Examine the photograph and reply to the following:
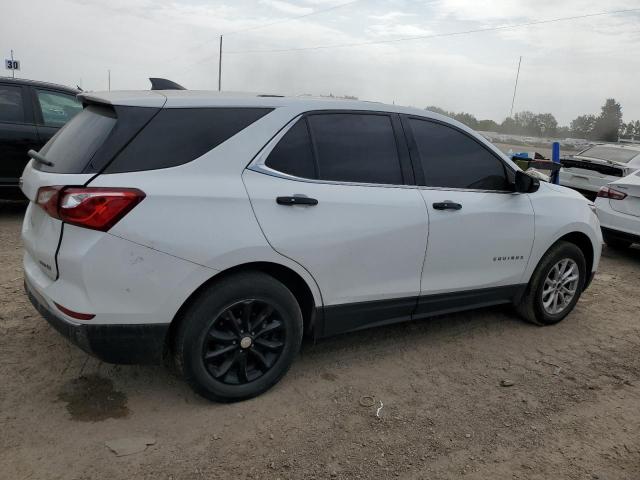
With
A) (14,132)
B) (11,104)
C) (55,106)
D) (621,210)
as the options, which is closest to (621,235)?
(621,210)

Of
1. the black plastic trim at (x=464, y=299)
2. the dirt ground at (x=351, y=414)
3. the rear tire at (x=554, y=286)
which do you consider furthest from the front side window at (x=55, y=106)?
the rear tire at (x=554, y=286)

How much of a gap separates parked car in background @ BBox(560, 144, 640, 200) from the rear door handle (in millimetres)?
8132

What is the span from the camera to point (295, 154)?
303 cm

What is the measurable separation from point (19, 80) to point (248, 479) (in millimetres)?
6387

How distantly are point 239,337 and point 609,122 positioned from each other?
46.4m

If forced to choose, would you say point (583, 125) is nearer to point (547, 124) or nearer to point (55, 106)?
point (547, 124)

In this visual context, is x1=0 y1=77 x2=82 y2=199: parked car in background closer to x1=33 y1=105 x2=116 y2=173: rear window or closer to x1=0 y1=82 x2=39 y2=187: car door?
x1=0 y1=82 x2=39 y2=187: car door

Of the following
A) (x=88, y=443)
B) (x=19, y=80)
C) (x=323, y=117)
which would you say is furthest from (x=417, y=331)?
(x=19, y=80)

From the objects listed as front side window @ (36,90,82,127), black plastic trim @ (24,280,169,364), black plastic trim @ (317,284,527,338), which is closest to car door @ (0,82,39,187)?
front side window @ (36,90,82,127)

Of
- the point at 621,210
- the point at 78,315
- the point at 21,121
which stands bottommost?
the point at 78,315

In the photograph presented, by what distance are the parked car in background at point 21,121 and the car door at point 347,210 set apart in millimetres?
4624

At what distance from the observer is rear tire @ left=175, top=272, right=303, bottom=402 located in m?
2.73

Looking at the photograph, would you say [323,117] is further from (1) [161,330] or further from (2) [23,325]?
(2) [23,325]

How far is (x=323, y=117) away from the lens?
125 inches
